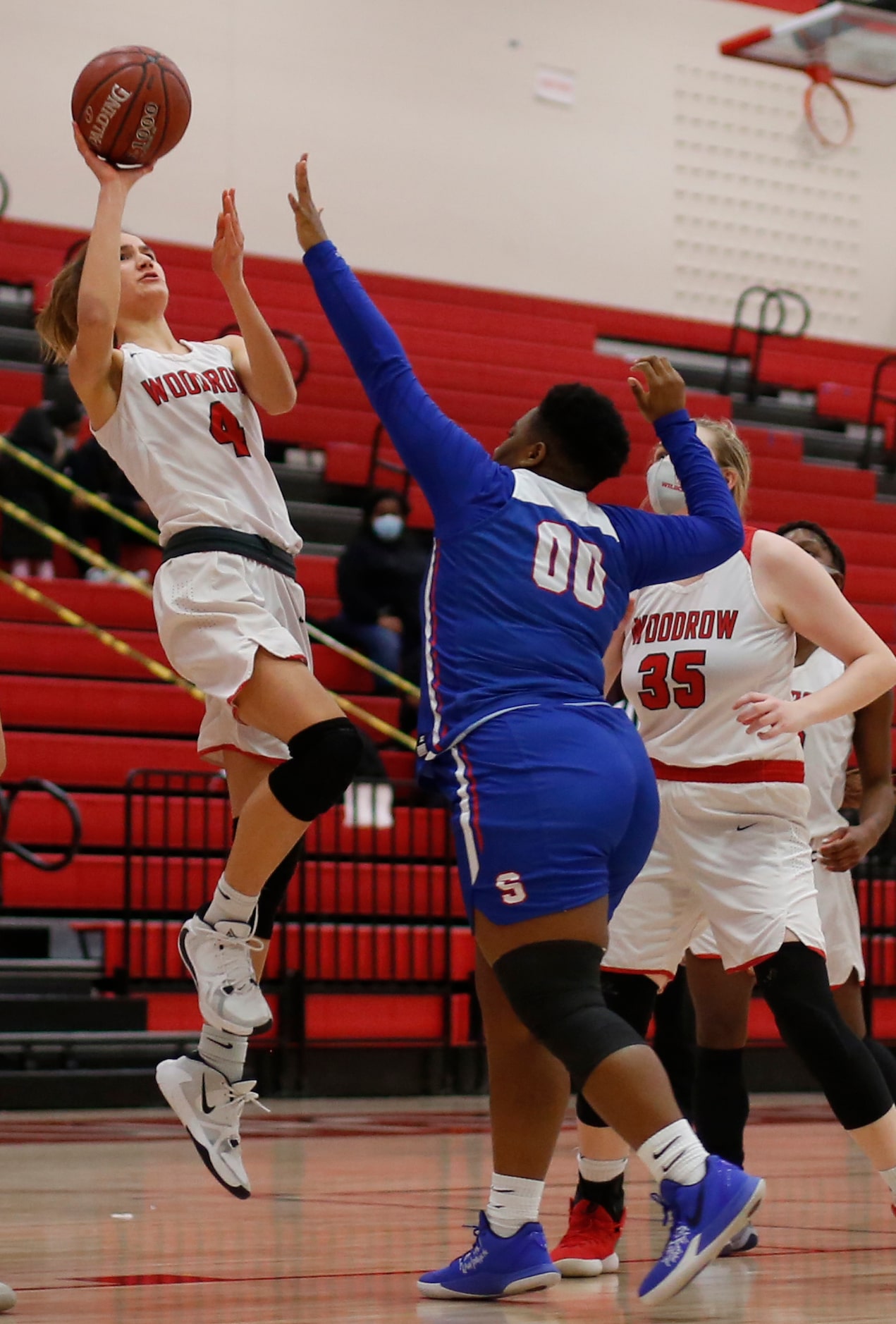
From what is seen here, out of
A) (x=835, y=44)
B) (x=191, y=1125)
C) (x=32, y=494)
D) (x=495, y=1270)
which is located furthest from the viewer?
(x=835, y=44)

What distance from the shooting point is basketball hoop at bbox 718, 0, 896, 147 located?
505 inches

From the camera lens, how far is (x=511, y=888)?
3010 millimetres

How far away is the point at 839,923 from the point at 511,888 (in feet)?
7.84

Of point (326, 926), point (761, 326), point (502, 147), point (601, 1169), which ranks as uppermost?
point (502, 147)

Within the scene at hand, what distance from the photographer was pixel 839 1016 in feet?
12.1

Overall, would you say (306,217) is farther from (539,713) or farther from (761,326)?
(761,326)

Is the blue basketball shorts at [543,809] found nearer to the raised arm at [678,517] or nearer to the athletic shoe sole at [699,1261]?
the raised arm at [678,517]

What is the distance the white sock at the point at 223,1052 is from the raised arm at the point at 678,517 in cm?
129

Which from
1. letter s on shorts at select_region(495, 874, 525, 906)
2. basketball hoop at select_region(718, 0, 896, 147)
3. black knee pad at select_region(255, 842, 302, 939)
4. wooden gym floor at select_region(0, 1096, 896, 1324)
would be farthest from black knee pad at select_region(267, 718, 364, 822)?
basketball hoop at select_region(718, 0, 896, 147)

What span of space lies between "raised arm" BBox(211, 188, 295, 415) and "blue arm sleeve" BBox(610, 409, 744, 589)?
1060 millimetres

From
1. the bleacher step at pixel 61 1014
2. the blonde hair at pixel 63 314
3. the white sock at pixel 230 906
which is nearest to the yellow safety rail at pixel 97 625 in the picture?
the bleacher step at pixel 61 1014

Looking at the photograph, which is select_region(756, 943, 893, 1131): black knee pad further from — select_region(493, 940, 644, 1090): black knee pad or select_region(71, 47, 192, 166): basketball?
select_region(71, 47, 192, 166): basketball

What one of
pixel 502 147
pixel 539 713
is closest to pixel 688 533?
pixel 539 713

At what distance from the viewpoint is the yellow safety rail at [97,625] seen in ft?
30.7
